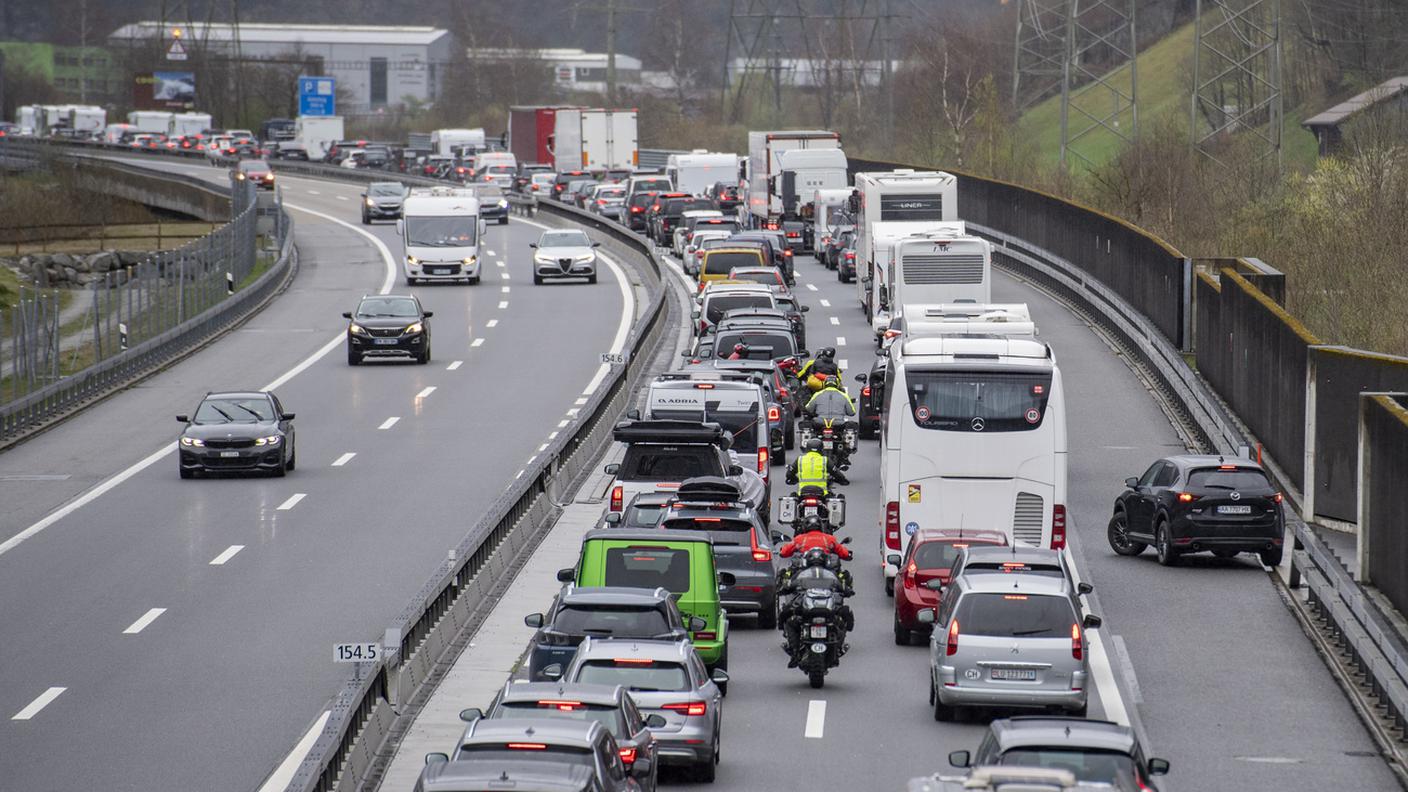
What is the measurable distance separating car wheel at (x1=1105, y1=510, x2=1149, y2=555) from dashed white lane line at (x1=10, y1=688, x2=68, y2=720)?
15054 millimetres

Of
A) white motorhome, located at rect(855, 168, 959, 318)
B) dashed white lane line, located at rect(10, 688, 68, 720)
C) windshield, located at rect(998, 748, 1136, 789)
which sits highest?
white motorhome, located at rect(855, 168, 959, 318)

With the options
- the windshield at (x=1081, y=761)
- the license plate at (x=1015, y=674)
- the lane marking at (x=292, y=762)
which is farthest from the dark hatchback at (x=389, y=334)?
the windshield at (x=1081, y=761)

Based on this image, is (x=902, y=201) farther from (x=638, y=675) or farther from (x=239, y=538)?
(x=638, y=675)

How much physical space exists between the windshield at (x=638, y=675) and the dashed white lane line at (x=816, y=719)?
8.82 ft

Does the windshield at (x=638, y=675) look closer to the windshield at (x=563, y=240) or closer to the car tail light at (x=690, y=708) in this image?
the car tail light at (x=690, y=708)

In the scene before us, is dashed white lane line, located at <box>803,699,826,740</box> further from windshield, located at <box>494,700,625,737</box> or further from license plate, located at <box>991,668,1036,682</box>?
windshield, located at <box>494,700,625,737</box>

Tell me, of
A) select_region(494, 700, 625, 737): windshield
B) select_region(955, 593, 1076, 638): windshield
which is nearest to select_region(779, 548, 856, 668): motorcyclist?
select_region(955, 593, 1076, 638): windshield

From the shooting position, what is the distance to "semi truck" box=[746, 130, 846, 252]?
75.2 metres

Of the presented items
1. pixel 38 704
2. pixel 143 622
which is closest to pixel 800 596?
pixel 38 704

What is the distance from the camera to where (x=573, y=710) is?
14.8m

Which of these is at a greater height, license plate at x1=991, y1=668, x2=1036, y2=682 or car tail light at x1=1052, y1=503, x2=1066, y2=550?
car tail light at x1=1052, y1=503, x2=1066, y2=550

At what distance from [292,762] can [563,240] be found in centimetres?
4976

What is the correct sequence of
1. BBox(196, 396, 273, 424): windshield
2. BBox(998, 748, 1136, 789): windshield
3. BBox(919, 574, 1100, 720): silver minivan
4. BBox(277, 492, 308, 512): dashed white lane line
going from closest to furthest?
1. BBox(998, 748, 1136, 789): windshield
2. BBox(919, 574, 1100, 720): silver minivan
3. BBox(277, 492, 308, 512): dashed white lane line
4. BBox(196, 396, 273, 424): windshield

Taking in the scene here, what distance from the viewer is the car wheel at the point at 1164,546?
28594mm
